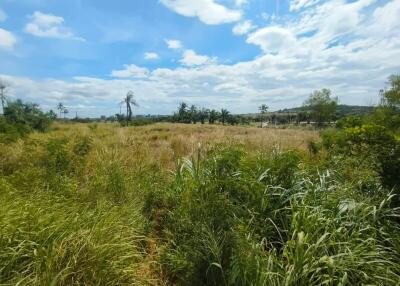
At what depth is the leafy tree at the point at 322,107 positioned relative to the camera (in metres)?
49.8

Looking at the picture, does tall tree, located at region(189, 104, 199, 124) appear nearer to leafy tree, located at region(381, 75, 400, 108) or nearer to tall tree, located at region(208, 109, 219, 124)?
tall tree, located at region(208, 109, 219, 124)

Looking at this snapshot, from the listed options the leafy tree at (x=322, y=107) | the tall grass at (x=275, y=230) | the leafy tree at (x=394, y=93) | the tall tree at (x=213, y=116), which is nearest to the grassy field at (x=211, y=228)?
the tall grass at (x=275, y=230)

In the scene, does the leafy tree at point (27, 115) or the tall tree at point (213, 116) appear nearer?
the leafy tree at point (27, 115)

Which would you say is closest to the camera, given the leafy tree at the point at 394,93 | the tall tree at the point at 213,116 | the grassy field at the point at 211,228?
the grassy field at the point at 211,228

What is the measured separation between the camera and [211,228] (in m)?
3.03

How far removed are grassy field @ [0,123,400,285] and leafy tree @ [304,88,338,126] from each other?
1935 inches

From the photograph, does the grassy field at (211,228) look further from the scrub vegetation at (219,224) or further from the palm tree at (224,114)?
the palm tree at (224,114)

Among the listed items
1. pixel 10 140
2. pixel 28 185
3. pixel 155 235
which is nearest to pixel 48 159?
pixel 28 185

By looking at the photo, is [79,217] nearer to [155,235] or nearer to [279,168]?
[155,235]

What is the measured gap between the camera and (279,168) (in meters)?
3.87

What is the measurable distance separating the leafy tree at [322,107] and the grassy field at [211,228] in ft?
161

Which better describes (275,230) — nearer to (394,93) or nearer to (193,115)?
(394,93)

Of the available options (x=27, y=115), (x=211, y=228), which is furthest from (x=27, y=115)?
(x=211, y=228)

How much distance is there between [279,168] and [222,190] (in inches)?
30.8
